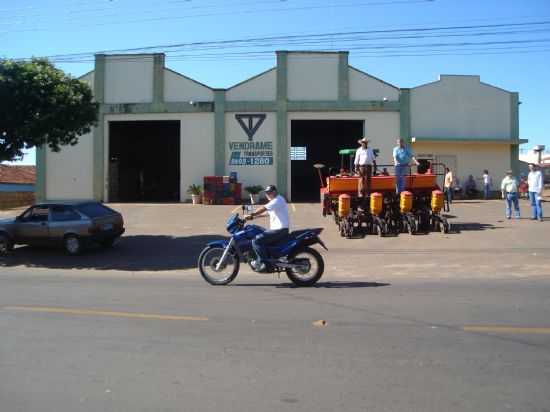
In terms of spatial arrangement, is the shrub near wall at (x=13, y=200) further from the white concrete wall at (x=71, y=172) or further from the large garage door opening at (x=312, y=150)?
the large garage door opening at (x=312, y=150)

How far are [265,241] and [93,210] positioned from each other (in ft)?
25.6

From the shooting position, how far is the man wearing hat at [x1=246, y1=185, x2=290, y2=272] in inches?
380

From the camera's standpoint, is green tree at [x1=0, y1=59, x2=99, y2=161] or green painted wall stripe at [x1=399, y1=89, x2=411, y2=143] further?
green painted wall stripe at [x1=399, y1=89, x2=411, y2=143]

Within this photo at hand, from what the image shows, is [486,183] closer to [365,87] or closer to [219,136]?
[365,87]

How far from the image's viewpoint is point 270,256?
31.8 feet

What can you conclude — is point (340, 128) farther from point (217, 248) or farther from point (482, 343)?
point (482, 343)

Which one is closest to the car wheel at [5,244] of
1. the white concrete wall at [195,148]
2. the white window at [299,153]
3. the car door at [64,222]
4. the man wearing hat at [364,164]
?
the car door at [64,222]

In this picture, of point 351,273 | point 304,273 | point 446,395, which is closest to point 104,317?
point 304,273

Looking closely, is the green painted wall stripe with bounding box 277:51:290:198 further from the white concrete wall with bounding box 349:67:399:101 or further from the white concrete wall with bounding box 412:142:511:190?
the white concrete wall with bounding box 412:142:511:190

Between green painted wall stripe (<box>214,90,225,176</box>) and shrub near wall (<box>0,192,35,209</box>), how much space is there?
43.9ft

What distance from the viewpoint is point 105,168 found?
31094 millimetres

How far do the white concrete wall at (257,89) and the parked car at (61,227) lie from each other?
637 inches

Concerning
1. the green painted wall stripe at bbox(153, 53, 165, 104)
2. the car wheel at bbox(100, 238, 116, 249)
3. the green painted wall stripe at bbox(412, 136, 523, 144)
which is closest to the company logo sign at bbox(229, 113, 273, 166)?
the green painted wall stripe at bbox(153, 53, 165, 104)

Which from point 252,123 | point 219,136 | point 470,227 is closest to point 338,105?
point 252,123
